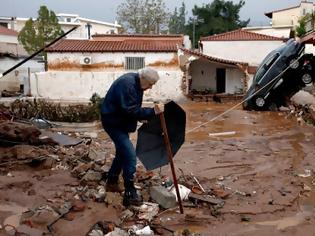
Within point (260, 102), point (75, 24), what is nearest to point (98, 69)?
point (260, 102)

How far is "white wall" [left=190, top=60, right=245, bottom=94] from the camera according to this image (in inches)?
1062

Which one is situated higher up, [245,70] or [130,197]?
[245,70]

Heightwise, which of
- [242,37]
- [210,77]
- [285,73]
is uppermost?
[242,37]

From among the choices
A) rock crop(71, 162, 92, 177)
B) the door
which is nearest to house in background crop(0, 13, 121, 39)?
Answer: the door

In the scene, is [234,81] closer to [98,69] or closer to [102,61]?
[102,61]

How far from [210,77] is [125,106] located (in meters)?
23.3

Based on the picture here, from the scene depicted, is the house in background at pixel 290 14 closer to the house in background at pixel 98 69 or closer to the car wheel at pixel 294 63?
the house in background at pixel 98 69

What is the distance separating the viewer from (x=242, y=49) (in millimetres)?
28391

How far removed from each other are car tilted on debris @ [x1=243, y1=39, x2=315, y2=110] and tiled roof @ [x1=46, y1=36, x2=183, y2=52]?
9490 mm

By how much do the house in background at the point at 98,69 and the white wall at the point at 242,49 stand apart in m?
3.97

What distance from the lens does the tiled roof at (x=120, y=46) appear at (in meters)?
25.4

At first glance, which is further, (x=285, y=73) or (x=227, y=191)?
(x=285, y=73)

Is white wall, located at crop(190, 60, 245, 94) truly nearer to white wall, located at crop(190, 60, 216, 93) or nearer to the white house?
white wall, located at crop(190, 60, 216, 93)

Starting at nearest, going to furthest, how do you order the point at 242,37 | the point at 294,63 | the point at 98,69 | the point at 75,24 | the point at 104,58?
the point at 294,63, the point at 104,58, the point at 98,69, the point at 242,37, the point at 75,24
